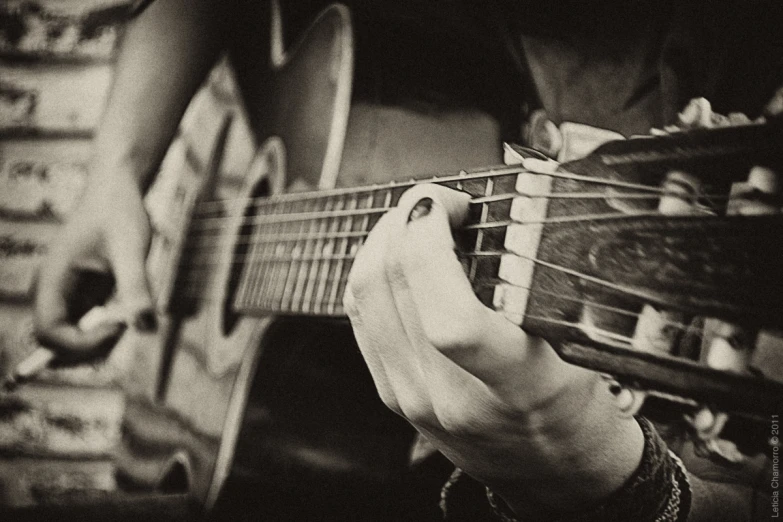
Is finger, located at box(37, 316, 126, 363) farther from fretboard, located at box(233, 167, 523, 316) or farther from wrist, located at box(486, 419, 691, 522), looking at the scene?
wrist, located at box(486, 419, 691, 522)

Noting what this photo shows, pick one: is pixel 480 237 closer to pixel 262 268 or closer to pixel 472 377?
pixel 472 377

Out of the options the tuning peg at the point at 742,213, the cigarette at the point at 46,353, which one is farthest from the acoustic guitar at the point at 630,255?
the cigarette at the point at 46,353

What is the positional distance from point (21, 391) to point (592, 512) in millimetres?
1256

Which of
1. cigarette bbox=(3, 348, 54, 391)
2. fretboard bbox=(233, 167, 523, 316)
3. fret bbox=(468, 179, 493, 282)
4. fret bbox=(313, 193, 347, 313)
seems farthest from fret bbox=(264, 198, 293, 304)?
cigarette bbox=(3, 348, 54, 391)

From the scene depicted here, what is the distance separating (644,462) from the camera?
0.46m

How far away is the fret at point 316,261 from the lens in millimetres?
666

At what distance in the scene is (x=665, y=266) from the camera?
34 centimetres

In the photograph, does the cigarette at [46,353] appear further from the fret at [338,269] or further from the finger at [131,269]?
the fret at [338,269]

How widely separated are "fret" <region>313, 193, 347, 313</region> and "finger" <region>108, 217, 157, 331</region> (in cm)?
44

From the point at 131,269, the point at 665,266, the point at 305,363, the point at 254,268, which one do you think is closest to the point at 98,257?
the point at 131,269

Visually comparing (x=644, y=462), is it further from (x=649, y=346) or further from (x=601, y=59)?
(x=601, y=59)

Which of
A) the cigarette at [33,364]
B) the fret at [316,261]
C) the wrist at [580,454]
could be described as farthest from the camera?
the cigarette at [33,364]

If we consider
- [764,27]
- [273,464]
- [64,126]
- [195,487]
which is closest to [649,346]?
[764,27]

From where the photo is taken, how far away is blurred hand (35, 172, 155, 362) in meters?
0.96
